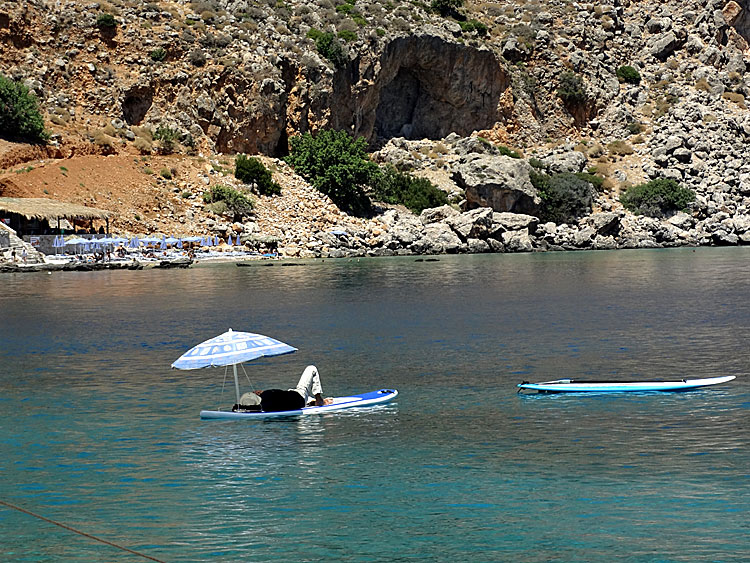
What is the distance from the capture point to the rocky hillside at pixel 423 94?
262 feet

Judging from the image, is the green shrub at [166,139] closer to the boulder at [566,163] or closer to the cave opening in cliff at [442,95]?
the cave opening in cliff at [442,95]

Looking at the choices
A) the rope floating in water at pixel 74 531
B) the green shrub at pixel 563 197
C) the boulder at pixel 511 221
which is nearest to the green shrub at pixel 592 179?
the green shrub at pixel 563 197

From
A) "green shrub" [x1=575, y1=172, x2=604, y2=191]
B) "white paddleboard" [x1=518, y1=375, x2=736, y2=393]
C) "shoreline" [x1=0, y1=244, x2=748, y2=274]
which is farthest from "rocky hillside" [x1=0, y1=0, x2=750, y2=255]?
"white paddleboard" [x1=518, y1=375, x2=736, y2=393]

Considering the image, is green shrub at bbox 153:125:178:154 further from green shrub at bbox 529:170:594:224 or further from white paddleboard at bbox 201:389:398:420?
white paddleboard at bbox 201:389:398:420

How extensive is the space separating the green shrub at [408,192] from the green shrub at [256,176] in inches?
401

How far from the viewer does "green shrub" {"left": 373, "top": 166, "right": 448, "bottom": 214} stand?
283 ft

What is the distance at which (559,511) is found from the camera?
12.1 m

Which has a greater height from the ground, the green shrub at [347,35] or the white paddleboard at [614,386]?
the green shrub at [347,35]

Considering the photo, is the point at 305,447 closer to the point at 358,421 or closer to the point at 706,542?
the point at 358,421

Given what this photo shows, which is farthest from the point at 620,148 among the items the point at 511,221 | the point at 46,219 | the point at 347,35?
the point at 46,219

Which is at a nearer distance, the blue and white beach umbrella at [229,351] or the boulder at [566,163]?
the blue and white beach umbrella at [229,351]

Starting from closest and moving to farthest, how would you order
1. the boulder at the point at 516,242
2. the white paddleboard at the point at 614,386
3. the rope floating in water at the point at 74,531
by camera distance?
1. the rope floating in water at the point at 74,531
2. the white paddleboard at the point at 614,386
3. the boulder at the point at 516,242

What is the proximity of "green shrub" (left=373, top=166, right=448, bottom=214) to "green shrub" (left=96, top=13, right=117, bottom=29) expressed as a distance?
27720mm

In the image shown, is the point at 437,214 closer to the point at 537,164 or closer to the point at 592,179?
the point at 537,164
